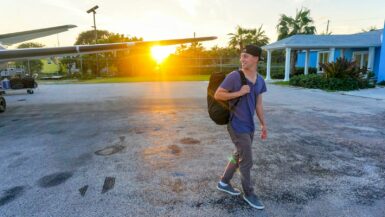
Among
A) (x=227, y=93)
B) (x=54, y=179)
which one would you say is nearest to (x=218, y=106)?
(x=227, y=93)

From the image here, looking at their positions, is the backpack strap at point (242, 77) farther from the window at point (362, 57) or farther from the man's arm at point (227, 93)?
the window at point (362, 57)

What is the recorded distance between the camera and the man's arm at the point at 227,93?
8.80 ft

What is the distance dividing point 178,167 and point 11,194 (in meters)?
2.11

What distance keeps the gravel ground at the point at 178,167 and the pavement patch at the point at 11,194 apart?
0.5 inches

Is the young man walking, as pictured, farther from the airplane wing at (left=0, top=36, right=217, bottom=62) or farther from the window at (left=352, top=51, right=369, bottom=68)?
the window at (left=352, top=51, right=369, bottom=68)

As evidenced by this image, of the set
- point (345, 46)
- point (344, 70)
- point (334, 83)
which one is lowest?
point (334, 83)

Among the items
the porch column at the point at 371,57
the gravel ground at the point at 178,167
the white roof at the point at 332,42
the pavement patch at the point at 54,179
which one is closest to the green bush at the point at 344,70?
the white roof at the point at 332,42

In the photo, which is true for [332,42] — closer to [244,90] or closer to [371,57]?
[371,57]

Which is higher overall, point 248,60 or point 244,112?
point 248,60

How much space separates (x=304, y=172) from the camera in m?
3.84

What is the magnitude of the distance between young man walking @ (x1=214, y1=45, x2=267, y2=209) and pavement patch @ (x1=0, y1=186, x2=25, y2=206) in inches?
103

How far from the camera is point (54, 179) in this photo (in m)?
3.68

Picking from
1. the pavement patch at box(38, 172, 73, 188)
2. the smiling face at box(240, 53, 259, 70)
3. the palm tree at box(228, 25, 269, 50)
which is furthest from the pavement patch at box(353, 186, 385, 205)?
the palm tree at box(228, 25, 269, 50)

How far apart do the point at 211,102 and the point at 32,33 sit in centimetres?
1097
